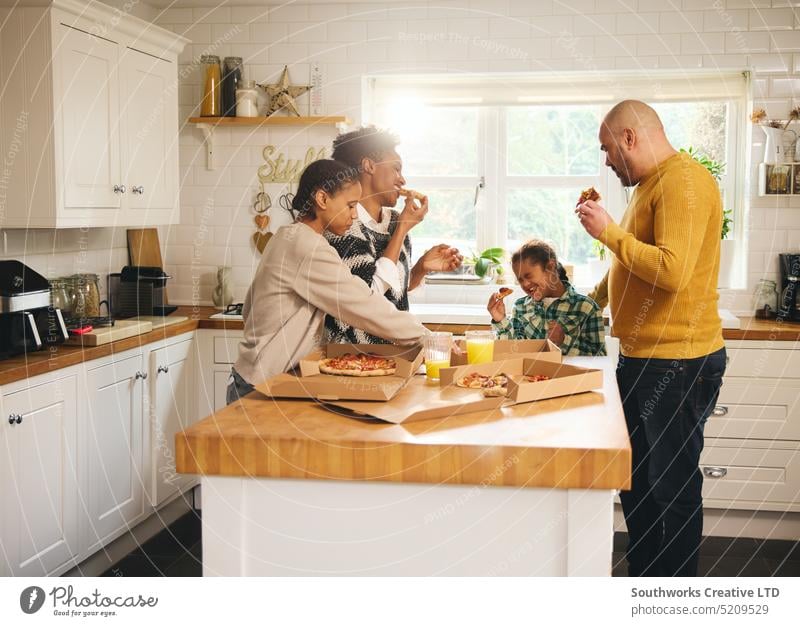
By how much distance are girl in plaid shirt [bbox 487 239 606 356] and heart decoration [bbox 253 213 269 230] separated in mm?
1806

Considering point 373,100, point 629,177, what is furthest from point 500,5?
point 629,177

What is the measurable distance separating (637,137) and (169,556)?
7.94ft

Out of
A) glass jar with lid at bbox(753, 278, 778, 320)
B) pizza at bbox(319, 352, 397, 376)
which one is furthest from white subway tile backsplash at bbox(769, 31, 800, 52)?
pizza at bbox(319, 352, 397, 376)

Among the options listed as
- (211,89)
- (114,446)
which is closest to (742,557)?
(114,446)

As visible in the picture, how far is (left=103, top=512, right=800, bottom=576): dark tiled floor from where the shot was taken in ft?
11.5

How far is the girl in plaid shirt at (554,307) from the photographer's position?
10.3ft

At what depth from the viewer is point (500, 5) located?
4.44 meters

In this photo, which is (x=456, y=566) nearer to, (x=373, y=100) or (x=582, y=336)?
(x=582, y=336)

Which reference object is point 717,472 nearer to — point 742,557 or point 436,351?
point 742,557

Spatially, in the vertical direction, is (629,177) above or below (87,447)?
above

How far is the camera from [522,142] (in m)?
4.79
